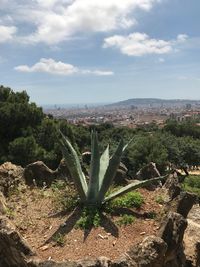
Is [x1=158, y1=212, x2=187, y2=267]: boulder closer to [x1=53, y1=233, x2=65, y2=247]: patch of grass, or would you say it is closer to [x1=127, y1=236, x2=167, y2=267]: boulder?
[x1=127, y1=236, x2=167, y2=267]: boulder

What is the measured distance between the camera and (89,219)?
4699 mm

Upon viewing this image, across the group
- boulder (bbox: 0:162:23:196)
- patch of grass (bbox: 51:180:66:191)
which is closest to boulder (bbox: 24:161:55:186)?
boulder (bbox: 0:162:23:196)

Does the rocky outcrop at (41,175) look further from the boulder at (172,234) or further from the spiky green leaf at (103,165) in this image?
the boulder at (172,234)

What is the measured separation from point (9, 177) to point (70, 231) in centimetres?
192

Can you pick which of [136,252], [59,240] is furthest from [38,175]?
[136,252]

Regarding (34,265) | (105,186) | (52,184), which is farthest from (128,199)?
(34,265)

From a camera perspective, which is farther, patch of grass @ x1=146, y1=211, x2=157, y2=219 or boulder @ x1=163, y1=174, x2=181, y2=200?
boulder @ x1=163, y1=174, x2=181, y2=200

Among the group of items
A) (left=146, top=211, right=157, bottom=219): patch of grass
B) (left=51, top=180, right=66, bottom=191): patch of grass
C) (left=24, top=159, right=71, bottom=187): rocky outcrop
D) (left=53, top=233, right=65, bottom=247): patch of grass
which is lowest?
(left=53, top=233, right=65, bottom=247): patch of grass

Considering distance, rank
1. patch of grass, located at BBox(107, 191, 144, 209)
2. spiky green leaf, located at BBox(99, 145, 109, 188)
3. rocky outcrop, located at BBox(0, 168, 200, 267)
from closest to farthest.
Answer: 1. rocky outcrop, located at BBox(0, 168, 200, 267)
2. patch of grass, located at BBox(107, 191, 144, 209)
3. spiky green leaf, located at BBox(99, 145, 109, 188)

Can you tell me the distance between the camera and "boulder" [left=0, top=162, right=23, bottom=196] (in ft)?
19.4

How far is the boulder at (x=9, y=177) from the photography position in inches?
233

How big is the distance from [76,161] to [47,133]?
8.03 meters

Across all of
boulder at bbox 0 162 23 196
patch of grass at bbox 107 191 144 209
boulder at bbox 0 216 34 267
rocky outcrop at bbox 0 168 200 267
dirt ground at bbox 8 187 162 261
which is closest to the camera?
rocky outcrop at bbox 0 168 200 267

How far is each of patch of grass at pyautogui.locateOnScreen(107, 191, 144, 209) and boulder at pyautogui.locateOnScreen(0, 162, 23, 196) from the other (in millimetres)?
1632
